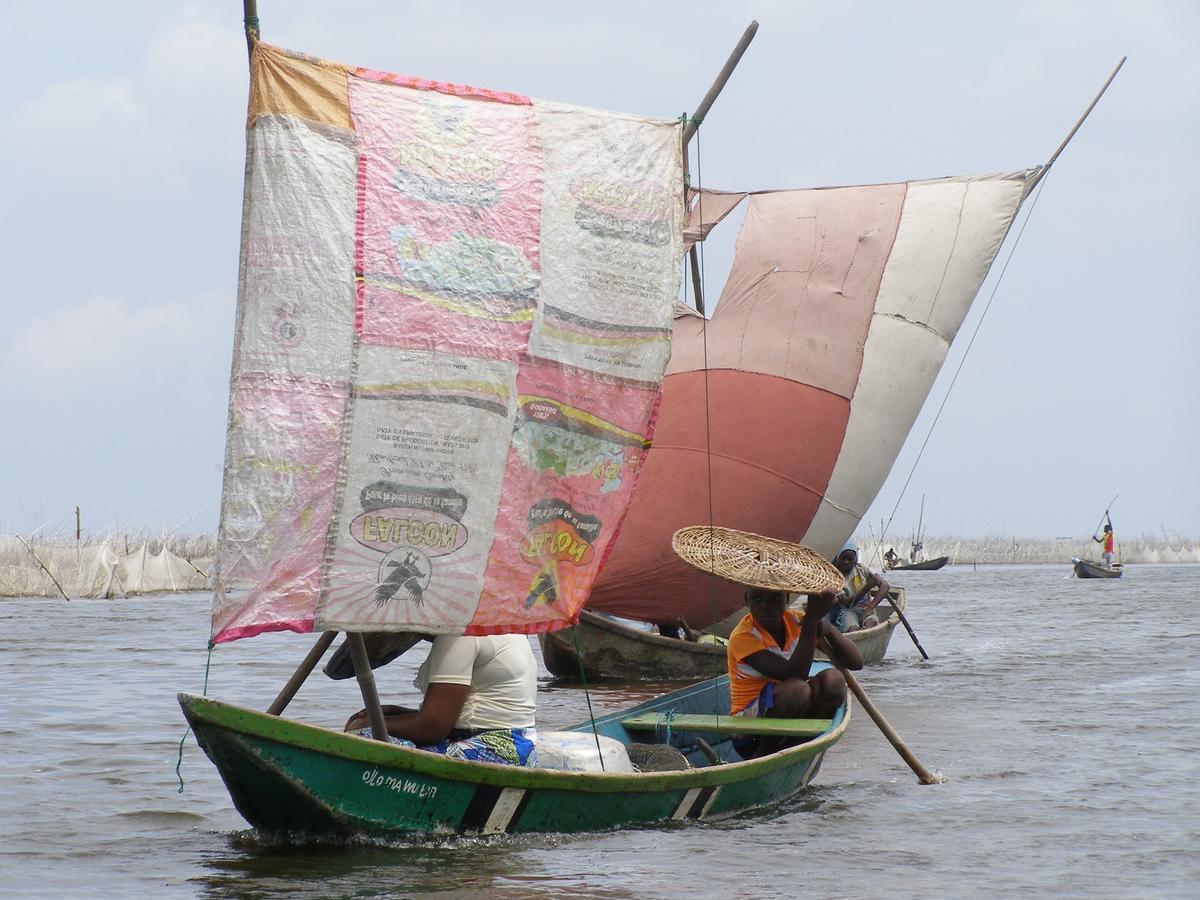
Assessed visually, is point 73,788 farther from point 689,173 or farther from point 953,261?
point 953,261

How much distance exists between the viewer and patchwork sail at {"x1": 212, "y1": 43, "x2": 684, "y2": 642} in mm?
5820

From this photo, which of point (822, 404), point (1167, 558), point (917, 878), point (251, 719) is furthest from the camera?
point (1167, 558)

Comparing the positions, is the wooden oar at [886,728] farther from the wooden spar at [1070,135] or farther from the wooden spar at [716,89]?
the wooden spar at [1070,135]

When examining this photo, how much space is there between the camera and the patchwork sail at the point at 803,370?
551 inches

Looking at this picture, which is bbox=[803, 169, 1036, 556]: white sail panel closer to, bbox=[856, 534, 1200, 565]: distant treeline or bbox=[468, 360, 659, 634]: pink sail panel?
bbox=[468, 360, 659, 634]: pink sail panel

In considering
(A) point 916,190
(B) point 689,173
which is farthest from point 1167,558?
(B) point 689,173

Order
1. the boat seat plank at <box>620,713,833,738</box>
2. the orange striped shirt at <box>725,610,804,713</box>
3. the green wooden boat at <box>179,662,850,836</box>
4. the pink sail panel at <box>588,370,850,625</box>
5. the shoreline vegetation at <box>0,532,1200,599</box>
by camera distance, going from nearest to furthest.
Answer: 1. the green wooden boat at <box>179,662,850,836</box>
2. the boat seat plank at <box>620,713,833,738</box>
3. the orange striped shirt at <box>725,610,804,713</box>
4. the pink sail panel at <box>588,370,850,625</box>
5. the shoreline vegetation at <box>0,532,1200,599</box>

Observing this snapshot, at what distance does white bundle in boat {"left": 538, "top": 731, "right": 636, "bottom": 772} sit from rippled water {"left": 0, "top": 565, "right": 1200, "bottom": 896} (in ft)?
1.10

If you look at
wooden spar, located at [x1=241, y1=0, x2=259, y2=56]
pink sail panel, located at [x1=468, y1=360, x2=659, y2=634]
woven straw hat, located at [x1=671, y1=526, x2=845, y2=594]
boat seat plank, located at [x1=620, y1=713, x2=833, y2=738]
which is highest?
wooden spar, located at [x1=241, y1=0, x2=259, y2=56]

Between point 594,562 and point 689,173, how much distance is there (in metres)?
2.70

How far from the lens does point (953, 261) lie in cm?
1501

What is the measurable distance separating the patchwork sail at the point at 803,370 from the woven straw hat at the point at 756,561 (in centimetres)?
560

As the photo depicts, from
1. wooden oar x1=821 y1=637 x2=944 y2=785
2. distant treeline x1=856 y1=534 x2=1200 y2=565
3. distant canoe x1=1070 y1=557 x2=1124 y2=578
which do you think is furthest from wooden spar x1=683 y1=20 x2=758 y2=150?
distant treeline x1=856 y1=534 x2=1200 y2=565

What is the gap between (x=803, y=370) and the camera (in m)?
14.5
